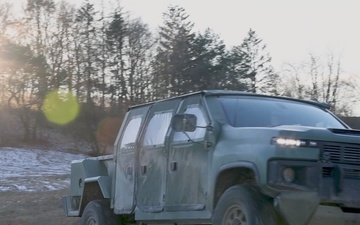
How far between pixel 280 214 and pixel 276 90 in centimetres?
4934

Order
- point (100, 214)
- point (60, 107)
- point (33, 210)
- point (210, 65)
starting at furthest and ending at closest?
point (60, 107) < point (210, 65) < point (33, 210) < point (100, 214)

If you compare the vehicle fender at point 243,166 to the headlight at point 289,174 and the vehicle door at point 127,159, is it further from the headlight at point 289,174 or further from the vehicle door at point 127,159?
the vehicle door at point 127,159

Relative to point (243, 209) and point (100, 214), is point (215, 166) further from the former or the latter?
point (100, 214)

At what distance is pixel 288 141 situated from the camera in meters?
7.59

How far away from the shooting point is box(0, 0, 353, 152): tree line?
188 ft

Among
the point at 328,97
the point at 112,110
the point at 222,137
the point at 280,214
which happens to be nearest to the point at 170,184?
the point at 222,137

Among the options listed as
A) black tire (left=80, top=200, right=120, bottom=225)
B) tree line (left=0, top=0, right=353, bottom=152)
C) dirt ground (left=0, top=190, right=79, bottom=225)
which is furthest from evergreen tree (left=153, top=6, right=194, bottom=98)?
black tire (left=80, top=200, right=120, bottom=225)

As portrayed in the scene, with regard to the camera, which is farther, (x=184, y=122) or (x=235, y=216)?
(x=184, y=122)

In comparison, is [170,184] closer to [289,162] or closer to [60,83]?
[289,162]

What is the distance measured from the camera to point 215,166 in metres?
8.48

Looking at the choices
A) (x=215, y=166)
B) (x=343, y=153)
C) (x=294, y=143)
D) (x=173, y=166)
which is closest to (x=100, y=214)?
(x=173, y=166)

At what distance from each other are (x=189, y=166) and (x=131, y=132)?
79.9 inches

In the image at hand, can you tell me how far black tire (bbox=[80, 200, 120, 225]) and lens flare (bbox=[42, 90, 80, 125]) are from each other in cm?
5388

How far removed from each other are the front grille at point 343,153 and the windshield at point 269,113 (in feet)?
4.70
